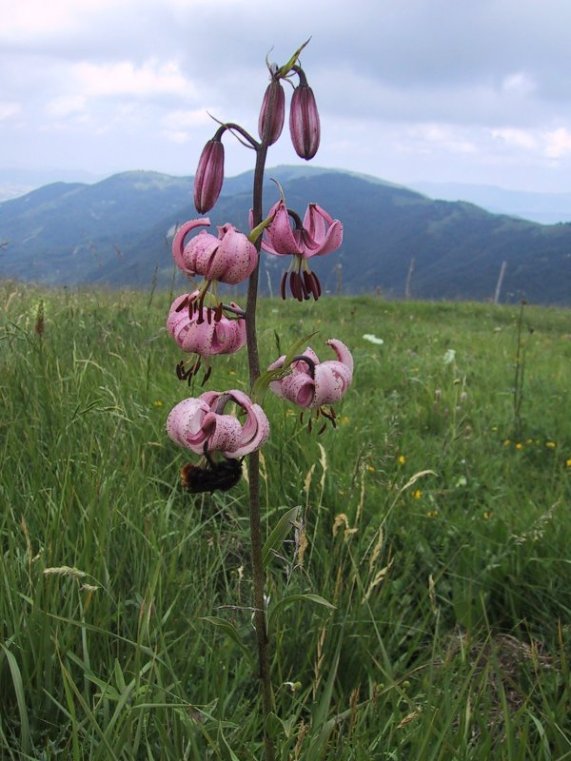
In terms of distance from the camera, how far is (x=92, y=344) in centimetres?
364

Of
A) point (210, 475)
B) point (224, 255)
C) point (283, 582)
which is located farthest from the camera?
point (283, 582)

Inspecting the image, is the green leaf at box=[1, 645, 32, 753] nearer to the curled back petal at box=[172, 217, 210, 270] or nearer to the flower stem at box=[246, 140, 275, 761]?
the flower stem at box=[246, 140, 275, 761]

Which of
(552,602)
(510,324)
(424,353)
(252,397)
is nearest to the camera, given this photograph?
(252,397)

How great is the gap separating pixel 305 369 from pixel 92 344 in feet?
8.34

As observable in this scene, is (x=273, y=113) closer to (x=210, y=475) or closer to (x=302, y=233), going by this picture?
(x=302, y=233)

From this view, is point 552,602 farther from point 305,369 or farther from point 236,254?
point 236,254

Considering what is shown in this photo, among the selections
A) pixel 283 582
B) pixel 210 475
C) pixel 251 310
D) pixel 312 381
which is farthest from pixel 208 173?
pixel 283 582

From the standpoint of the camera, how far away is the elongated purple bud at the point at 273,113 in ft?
Result: 4.00

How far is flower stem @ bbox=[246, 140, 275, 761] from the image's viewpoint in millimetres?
1189

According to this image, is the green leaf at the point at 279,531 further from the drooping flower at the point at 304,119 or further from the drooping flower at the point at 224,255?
the drooping flower at the point at 304,119

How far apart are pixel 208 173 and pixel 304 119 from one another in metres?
0.19

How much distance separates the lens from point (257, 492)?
4.23 feet

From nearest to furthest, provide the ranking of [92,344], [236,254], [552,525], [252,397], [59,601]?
1. [236,254]
2. [252,397]
3. [59,601]
4. [552,525]
5. [92,344]

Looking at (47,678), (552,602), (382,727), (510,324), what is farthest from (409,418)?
(510,324)
